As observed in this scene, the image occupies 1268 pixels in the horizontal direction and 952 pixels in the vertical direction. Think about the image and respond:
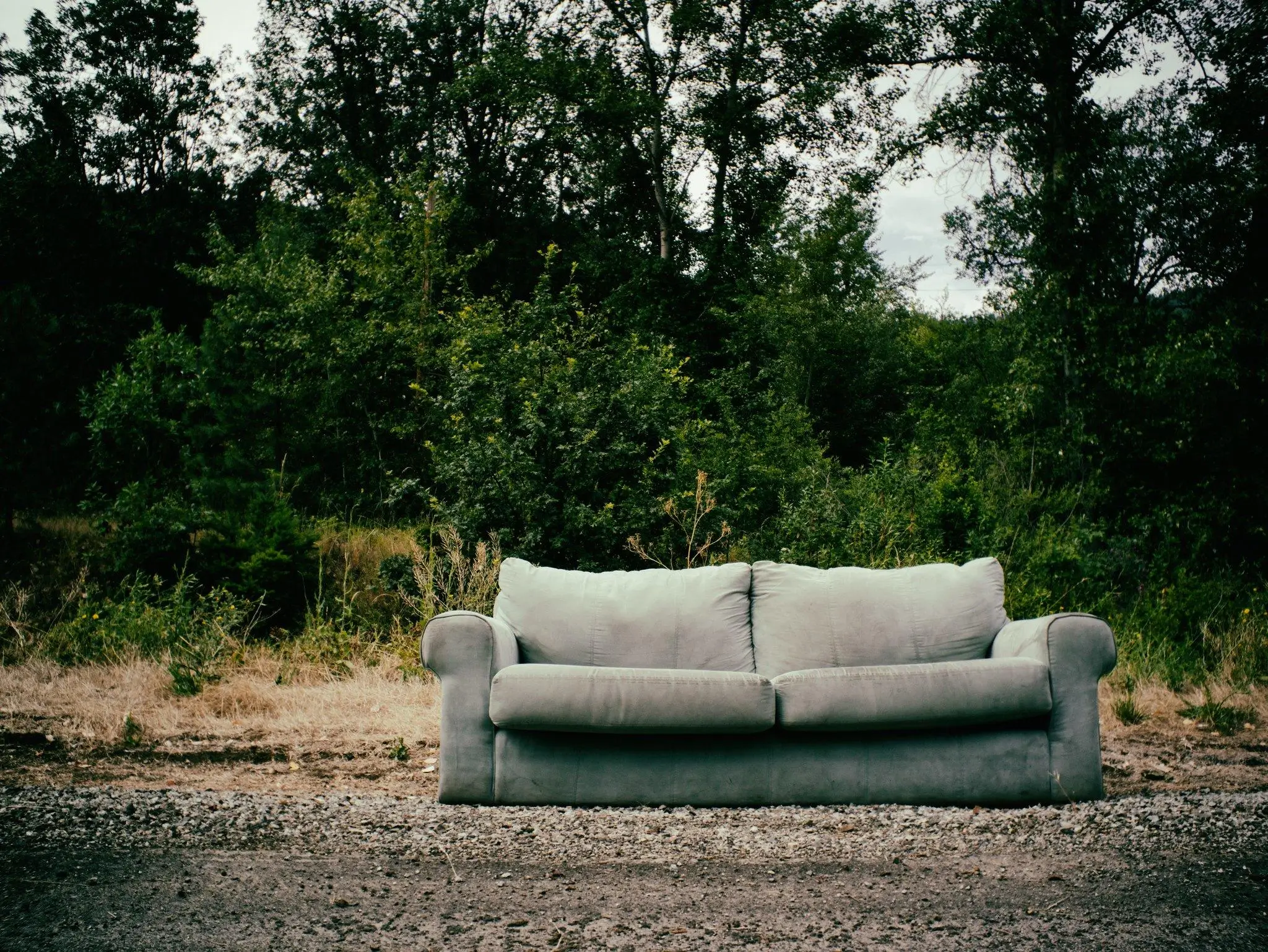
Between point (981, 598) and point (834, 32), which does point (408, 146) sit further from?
point (981, 598)

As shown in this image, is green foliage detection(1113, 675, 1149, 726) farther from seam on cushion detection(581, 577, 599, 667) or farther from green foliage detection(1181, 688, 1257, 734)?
seam on cushion detection(581, 577, 599, 667)

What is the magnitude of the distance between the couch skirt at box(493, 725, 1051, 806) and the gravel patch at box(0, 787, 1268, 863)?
3.0 inches

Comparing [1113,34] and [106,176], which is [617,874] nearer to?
[1113,34]

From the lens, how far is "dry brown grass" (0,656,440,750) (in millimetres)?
4406

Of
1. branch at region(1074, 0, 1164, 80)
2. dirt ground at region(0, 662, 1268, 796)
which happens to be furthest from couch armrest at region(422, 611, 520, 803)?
branch at region(1074, 0, 1164, 80)

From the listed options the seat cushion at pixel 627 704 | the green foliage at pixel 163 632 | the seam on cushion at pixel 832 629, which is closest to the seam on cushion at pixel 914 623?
the seam on cushion at pixel 832 629

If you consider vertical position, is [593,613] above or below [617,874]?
above

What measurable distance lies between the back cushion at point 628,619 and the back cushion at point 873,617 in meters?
0.12

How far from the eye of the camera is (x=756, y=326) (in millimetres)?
17031

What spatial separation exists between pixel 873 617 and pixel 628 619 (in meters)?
0.98

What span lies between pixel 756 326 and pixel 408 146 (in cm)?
864

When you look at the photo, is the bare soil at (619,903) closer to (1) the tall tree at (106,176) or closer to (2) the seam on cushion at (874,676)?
(2) the seam on cushion at (874,676)

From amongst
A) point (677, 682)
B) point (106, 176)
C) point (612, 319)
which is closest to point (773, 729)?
point (677, 682)

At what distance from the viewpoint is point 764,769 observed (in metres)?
3.34
